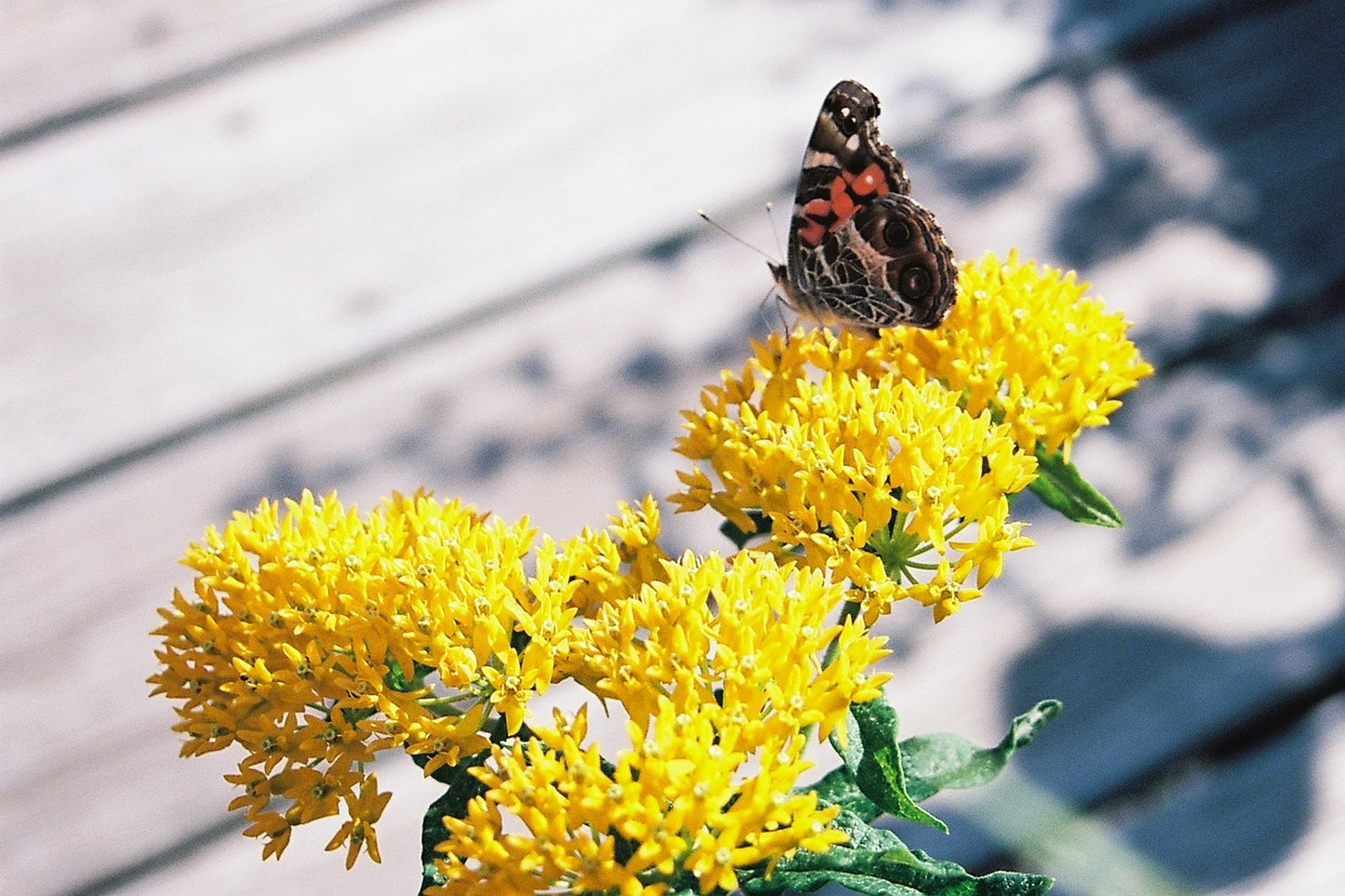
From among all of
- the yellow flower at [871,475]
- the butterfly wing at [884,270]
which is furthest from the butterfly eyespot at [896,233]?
the yellow flower at [871,475]

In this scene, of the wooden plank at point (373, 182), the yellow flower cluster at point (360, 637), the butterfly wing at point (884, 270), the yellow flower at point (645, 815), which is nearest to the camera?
the yellow flower at point (645, 815)

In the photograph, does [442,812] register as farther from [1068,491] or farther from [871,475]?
[1068,491]

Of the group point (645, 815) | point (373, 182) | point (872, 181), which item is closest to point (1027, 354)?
point (872, 181)

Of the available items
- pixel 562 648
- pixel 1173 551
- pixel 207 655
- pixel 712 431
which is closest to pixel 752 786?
pixel 562 648

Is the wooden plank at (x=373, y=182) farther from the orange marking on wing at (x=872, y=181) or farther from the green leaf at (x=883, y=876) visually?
the green leaf at (x=883, y=876)

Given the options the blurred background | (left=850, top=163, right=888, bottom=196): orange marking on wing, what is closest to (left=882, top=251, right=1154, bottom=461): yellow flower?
(left=850, top=163, right=888, bottom=196): orange marking on wing

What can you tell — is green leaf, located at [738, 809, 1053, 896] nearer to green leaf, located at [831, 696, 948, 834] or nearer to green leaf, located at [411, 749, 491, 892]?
green leaf, located at [831, 696, 948, 834]

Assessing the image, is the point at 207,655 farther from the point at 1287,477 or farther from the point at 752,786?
the point at 1287,477
